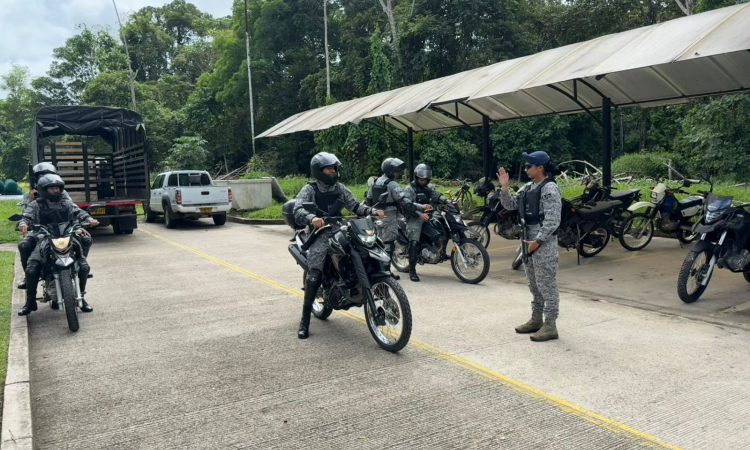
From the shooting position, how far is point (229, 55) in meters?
42.2

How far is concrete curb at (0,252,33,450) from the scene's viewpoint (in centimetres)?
371

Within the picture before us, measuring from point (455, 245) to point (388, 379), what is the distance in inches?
165

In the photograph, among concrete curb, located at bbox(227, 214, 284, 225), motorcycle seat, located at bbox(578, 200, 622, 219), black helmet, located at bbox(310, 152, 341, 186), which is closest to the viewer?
black helmet, located at bbox(310, 152, 341, 186)

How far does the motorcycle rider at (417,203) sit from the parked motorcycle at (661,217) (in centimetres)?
382

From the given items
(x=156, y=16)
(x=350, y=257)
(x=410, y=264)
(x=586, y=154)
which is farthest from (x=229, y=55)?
(x=350, y=257)

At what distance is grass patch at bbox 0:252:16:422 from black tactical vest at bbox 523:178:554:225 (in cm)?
457

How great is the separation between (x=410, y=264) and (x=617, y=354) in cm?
414

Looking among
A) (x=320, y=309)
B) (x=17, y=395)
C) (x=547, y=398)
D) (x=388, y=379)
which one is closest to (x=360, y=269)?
(x=388, y=379)

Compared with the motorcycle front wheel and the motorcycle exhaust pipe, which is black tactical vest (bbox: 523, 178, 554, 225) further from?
the motorcycle front wheel

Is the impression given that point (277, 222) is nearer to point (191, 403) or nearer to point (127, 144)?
point (127, 144)

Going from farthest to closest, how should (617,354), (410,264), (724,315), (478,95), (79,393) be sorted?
(478,95) < (410,264) < (724,315) < (617,354) < (79,393)

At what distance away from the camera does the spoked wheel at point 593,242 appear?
9.98 metres

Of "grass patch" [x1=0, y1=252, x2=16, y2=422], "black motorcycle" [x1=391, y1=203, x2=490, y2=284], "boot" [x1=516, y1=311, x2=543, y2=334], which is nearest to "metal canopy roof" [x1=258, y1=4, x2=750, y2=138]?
"black motorcycle" [x1=391, y1=203, x2=490, y2=284]

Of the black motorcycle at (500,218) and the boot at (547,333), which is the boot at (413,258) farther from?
the boot at (547,333)
